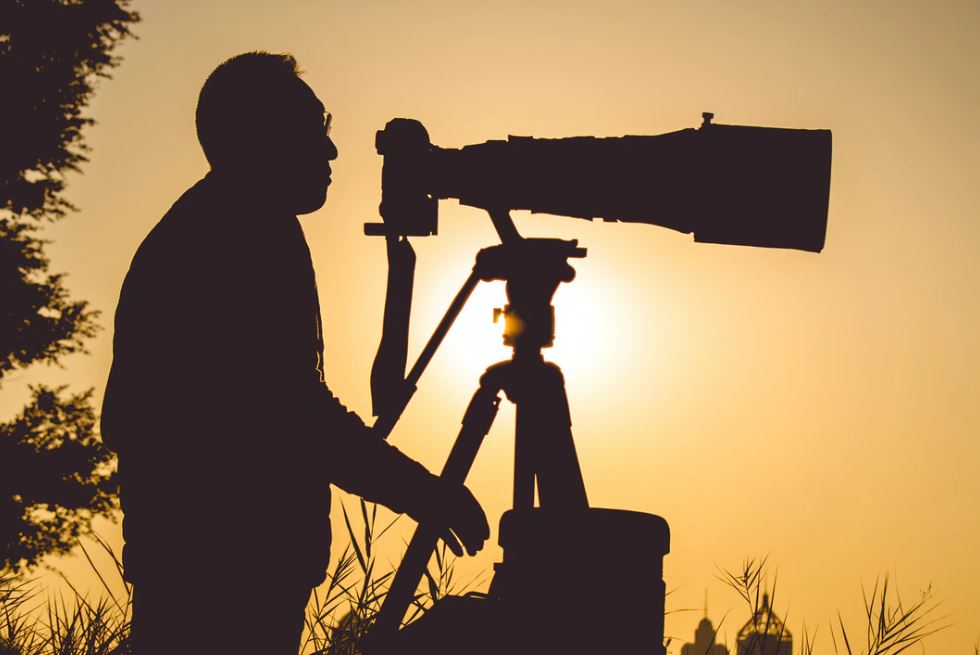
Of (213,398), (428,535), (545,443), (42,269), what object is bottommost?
(428,535)

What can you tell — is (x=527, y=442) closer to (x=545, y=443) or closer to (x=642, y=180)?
(x=545, y=443)

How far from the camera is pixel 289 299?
2570 millimetres

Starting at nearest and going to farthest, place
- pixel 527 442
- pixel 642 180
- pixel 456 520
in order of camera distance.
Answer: pixel 456 520 < pixel 527 442 < pixel 642 180

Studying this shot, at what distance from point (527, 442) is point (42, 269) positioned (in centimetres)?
1138

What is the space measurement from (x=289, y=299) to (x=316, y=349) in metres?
0.18

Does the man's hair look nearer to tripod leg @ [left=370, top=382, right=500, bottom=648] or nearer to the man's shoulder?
the man's shoulder

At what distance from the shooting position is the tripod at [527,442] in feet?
8.11

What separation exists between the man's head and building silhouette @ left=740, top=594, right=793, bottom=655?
2265 millimetres

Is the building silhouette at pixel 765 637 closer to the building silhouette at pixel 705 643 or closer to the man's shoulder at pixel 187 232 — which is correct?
the building silhouette at pixel 705 643

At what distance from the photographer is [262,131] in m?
2.71

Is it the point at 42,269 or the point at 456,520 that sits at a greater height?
the point at 42,269

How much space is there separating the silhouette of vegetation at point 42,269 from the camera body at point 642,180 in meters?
10.5

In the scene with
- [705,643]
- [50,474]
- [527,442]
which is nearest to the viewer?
[527,442]

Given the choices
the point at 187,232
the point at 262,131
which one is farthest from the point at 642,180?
the point at 187,232
